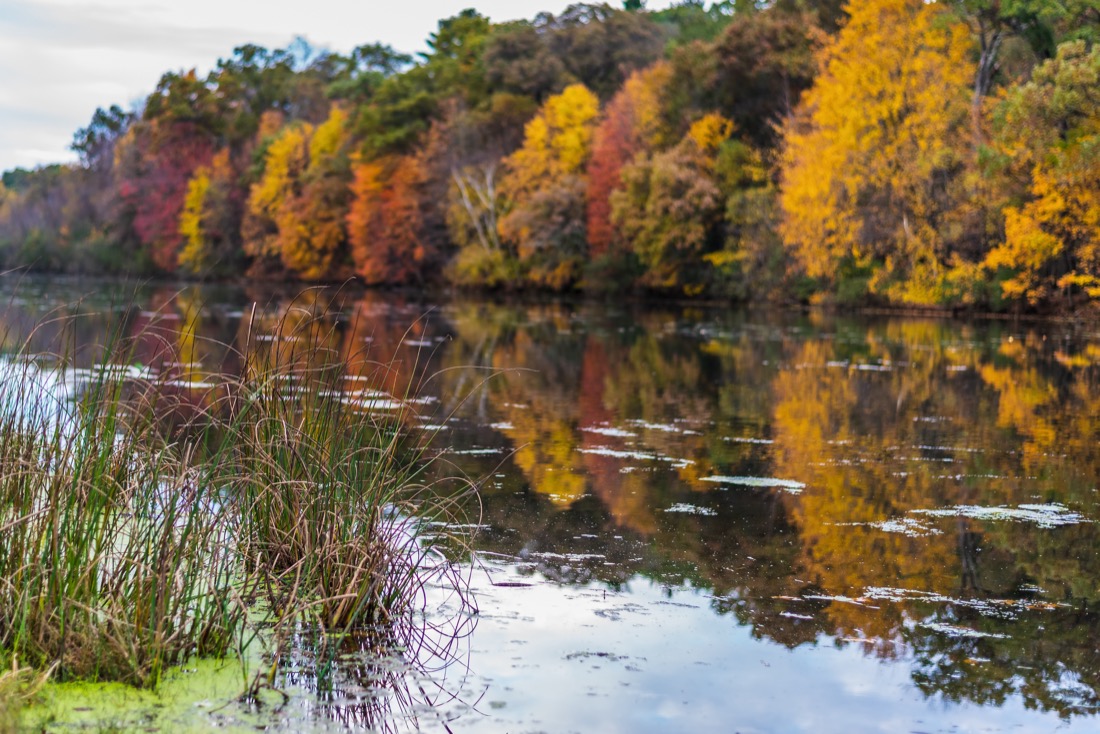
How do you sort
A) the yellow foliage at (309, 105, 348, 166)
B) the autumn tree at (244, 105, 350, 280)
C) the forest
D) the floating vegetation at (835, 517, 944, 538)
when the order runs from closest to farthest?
1. the floating vegetation at (835, 517, 944, 538)
2. the forest
3. the autumn tree at (244, 105, 350, 280)
4. the yellow foliage at (309, 105, 348, 166)

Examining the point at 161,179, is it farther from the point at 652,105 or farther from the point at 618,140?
the point at 652,105

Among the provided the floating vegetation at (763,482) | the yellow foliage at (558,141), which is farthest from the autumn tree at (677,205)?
the floating vegetation at (763,482)

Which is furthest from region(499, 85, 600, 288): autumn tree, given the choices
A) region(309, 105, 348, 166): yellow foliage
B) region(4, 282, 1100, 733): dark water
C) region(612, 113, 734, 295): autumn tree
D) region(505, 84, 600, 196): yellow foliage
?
region(4, 282, 1100, 733): dark water

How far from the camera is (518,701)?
198 inches

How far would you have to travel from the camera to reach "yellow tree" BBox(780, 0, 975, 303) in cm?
3625

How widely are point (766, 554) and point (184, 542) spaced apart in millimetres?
3835

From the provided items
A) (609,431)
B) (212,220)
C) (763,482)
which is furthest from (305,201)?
(763,482)

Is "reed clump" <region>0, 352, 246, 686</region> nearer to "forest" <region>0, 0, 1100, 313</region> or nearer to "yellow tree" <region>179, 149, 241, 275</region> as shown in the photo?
"forest" <region>0, 0, 1100, 313</region>

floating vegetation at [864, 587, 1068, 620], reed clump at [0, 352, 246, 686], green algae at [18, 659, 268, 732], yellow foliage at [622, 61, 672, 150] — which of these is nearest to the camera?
green algae at [18, 659, 268, 732]

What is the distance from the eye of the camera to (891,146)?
3712 centimetres

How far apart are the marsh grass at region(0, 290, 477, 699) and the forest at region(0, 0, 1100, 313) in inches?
327

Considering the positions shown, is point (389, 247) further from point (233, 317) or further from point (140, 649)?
point (140, 649)

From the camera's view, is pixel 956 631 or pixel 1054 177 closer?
pixel 956 631

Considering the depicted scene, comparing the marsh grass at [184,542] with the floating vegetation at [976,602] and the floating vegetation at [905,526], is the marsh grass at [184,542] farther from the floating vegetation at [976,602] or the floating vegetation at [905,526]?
the floating vegetation at [905,526]
